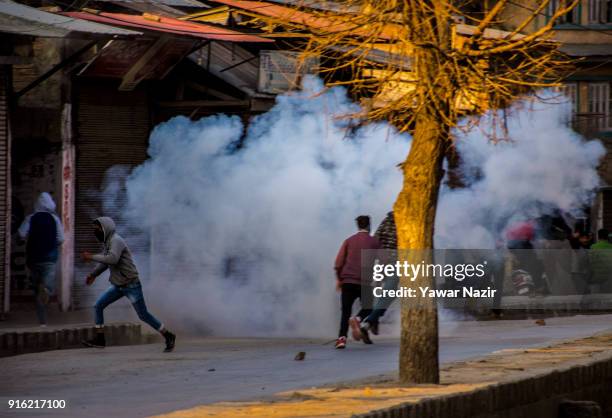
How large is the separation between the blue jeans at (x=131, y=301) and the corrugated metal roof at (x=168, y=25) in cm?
455

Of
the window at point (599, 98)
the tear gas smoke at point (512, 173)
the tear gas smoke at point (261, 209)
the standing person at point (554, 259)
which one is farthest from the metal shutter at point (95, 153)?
the window at point (599, 98)

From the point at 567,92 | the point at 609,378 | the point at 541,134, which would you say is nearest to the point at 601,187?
the point at 567,92

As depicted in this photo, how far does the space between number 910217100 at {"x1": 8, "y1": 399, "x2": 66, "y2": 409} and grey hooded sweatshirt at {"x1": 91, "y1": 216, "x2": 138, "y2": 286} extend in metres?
5.16

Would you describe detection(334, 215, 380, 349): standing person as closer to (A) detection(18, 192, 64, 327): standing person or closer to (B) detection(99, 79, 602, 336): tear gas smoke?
(B) detection(99, 79, 602, 336): tear gas smoke

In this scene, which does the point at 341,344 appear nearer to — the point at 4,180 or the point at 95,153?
the point at 4,180

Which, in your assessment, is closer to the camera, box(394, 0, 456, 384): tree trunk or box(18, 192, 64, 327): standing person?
box(394, 0, 456, 384): tree trunk

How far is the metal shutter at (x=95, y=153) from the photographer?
22.3 metres

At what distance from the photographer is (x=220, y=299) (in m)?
20.4

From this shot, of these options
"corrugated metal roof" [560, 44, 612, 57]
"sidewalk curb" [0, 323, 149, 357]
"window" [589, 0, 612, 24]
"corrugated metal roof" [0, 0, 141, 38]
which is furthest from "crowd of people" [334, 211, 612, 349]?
"window" [589, 0, 612, 24]

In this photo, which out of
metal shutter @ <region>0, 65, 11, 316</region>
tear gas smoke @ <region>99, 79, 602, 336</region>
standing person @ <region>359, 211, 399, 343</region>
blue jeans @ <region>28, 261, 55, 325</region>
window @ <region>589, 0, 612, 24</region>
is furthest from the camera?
window @ <region>589, 0, 612, 24</region>

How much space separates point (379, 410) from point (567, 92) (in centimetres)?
3031

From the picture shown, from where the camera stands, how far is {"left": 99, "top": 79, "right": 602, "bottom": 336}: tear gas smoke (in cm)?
2011

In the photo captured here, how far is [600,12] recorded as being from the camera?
130 feet

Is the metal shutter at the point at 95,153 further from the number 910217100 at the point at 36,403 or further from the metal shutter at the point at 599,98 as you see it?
the metal shutter at the point at 599,98
